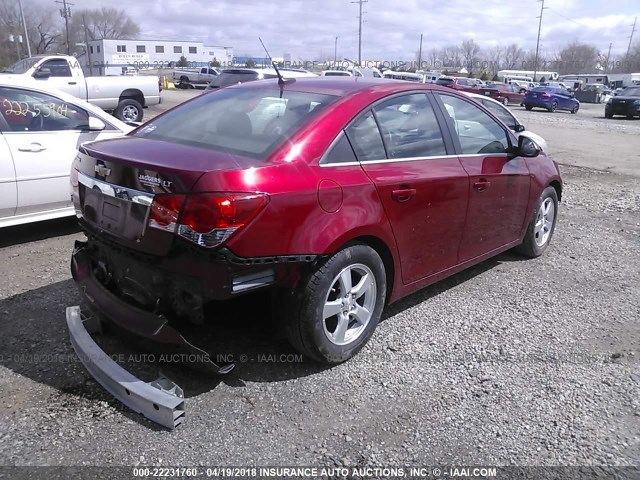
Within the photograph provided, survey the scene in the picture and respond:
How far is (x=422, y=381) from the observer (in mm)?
3213

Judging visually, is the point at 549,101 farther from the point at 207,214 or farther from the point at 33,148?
the point at 207,214

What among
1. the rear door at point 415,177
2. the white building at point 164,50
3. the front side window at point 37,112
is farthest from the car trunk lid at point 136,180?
the white building at point 164,50

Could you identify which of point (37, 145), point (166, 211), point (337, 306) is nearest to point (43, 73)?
point (37, 145)

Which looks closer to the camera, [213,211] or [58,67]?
[213,211]

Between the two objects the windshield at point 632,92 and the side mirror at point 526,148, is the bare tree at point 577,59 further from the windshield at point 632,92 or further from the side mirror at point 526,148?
the side mirror at point 526,148

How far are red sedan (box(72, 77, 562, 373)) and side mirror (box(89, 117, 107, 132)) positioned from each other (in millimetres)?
2151

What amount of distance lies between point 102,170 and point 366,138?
1553 mm

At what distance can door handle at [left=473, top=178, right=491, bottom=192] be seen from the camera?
13.3 ft

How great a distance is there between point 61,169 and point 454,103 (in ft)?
12.2

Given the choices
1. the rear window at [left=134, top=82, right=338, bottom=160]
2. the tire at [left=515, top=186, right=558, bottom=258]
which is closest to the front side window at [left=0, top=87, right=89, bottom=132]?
the rear window at [left=134, top=82, right=338, bottom=160]

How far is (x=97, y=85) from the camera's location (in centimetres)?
1616

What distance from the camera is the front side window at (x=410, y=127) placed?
3.54 metres

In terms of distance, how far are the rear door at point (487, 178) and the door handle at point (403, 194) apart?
0.72m

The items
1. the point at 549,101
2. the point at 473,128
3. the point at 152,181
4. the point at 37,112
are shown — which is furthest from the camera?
the point at 549,101
